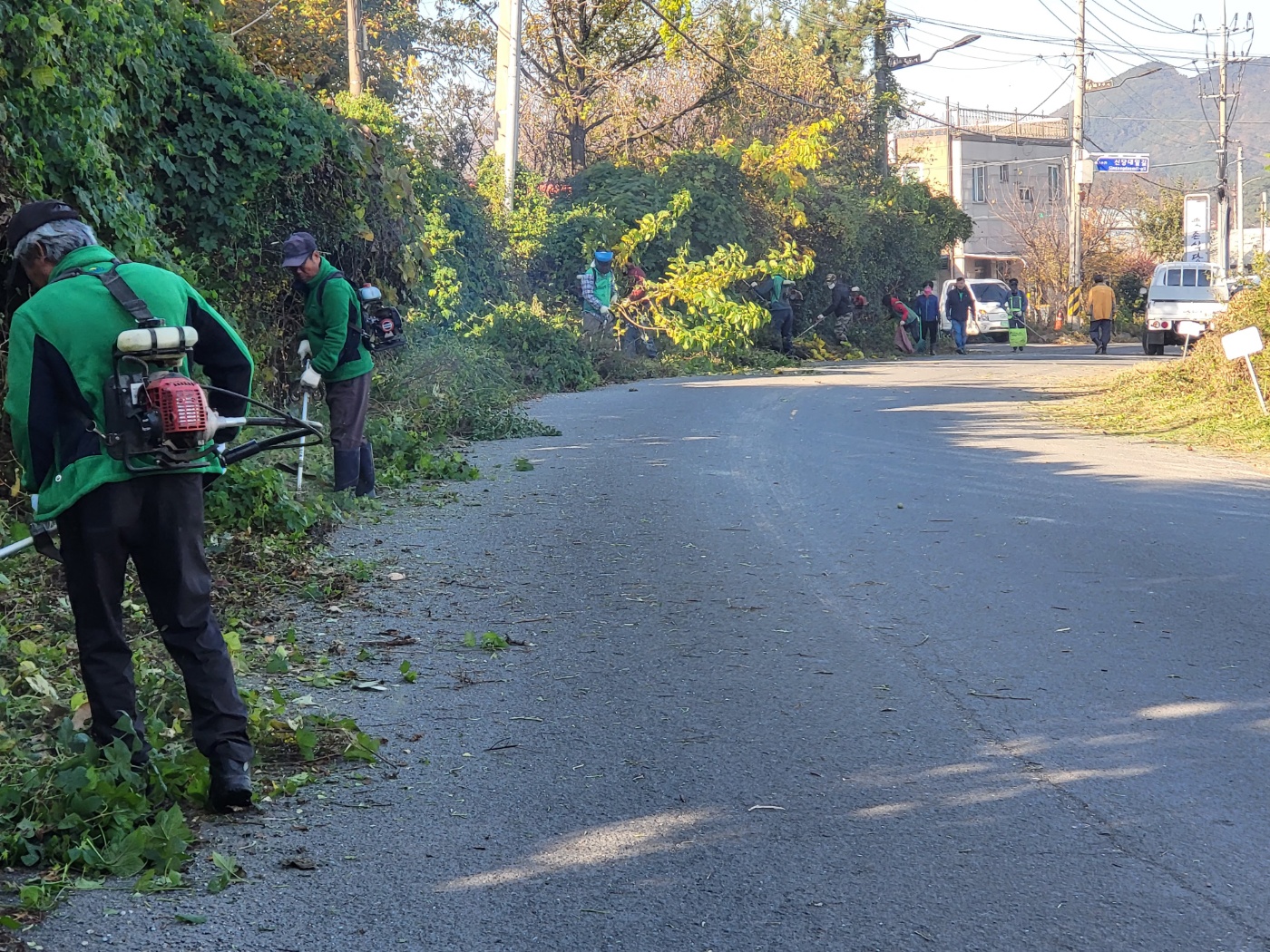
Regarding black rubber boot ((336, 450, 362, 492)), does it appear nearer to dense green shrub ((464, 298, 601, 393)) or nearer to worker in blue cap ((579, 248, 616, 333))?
dense green shrub ((464, 298, 601, 393))

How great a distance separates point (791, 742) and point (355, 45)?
20591 mm

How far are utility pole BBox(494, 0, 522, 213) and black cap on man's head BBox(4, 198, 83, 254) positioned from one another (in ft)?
72.8

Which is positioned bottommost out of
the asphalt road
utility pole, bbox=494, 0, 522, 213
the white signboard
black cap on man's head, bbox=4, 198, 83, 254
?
the asphalt road

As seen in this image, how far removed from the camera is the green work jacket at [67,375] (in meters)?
4.41

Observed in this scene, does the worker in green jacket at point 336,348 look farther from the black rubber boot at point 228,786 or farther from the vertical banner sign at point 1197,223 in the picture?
the vertical banner sign at point 1197,223

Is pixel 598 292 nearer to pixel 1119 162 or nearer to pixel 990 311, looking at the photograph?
pixel 990 311

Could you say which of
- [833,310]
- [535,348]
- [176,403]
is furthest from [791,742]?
[833,310]

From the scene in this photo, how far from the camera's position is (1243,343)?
16.6m

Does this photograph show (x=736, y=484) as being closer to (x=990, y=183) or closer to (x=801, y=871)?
(x=801, y=871)

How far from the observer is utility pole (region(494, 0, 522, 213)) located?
2617 cm

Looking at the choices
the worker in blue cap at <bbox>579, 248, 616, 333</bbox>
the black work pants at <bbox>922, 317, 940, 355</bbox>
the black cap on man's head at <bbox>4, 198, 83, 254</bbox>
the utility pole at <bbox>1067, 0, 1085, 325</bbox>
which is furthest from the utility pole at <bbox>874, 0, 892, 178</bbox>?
the black cap on man's head at <bbox>4, 198, 83, 254</bbox>

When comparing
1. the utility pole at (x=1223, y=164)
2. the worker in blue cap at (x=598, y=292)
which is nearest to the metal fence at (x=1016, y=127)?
the utility pole at (x=1223, y=164)

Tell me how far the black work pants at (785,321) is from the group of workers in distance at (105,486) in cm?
2755

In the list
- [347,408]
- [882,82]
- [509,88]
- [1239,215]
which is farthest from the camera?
[1239,215]
